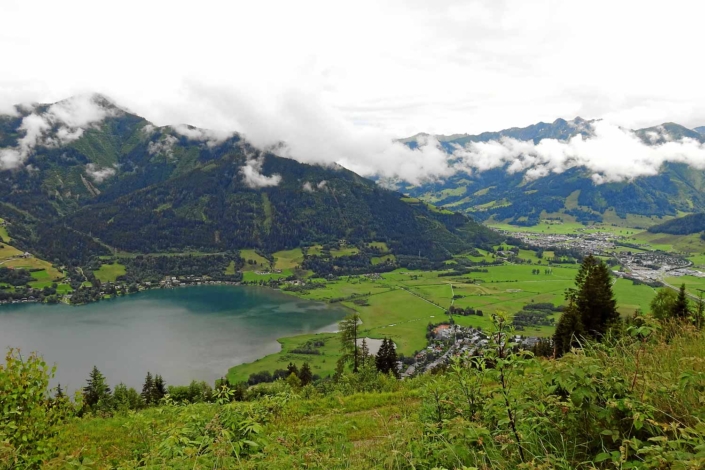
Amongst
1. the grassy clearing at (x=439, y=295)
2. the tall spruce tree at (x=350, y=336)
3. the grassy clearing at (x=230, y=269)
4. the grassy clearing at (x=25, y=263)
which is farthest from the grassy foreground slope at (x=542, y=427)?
the grassy clearing at (x=25, y=263)

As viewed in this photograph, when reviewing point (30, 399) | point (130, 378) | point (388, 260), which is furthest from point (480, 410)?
point (388, 260)

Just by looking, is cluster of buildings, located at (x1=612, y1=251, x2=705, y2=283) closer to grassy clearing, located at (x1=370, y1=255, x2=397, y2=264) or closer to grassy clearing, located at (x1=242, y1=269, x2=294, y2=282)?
grassy clearing, located at (x1=370, y1=255, x2=397, y2=264)

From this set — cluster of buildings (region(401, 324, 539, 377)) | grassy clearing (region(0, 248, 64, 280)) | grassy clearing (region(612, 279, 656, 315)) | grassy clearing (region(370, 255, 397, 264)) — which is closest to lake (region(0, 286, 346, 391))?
cluster of buildings (region(401, 324, 539, 377))

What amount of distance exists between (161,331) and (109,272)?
280ft

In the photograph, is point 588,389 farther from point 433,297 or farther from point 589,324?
point 433,297

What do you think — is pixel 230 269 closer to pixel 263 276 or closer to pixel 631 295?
pixel 263 276

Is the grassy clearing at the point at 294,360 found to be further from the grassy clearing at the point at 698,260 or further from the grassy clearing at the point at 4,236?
the grassy clearing at the point at 4,236

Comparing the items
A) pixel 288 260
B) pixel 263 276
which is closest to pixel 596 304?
pixel 263 276

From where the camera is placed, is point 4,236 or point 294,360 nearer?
point 294,360

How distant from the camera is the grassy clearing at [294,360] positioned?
217 feet

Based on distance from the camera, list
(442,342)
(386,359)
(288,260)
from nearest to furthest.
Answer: (386,359), (442,342), (288,260)

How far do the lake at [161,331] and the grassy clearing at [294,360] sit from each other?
2.65m

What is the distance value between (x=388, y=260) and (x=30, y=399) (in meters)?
187

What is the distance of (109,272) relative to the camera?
15975 cm
